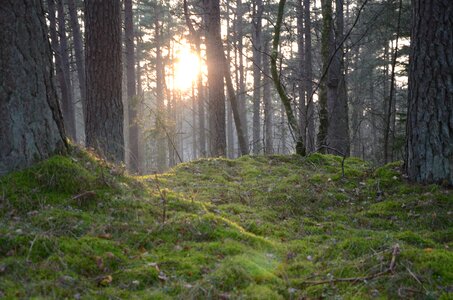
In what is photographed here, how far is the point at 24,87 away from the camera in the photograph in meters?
4.09

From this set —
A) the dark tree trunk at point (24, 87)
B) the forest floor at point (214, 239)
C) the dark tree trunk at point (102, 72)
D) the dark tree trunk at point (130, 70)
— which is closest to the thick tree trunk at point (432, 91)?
the forest floor at point (214, 239)

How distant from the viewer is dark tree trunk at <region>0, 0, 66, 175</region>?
4.01m

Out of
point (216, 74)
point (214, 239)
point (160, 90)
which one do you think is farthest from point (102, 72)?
point (160, 90)

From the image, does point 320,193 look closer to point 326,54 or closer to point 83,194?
point 83,194

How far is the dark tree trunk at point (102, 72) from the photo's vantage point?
7.43 m

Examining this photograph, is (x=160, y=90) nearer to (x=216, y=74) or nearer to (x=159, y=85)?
(x=159, y=85)

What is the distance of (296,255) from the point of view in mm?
3734

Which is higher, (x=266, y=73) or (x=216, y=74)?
(x=266, y=73)

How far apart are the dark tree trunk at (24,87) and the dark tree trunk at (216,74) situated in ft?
24.7

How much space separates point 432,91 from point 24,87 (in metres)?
5.10

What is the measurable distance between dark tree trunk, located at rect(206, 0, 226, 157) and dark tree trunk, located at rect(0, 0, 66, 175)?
7.54m

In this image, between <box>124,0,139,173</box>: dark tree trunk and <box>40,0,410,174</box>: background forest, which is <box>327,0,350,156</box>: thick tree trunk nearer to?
<box>40,0,410,174</box>: background forest

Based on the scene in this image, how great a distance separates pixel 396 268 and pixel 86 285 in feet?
7.58

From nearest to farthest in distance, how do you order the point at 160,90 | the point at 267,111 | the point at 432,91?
the point at 432,91, the point at 267,111, the point at 160,90
